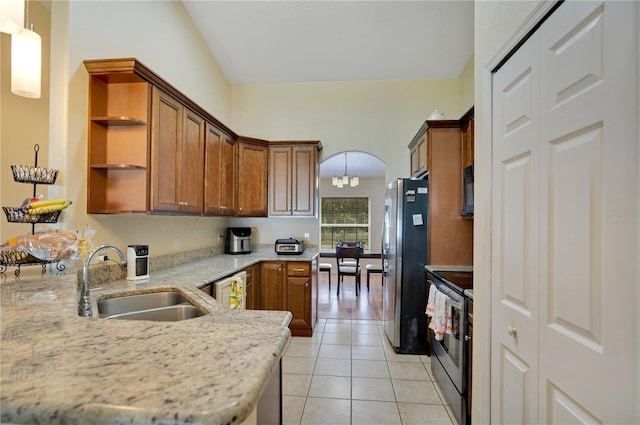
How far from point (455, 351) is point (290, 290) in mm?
1884

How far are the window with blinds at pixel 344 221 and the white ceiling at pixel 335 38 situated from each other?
15.8 ft

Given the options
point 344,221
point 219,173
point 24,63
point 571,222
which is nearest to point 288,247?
point 219,173

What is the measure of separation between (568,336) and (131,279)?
2.45 meters

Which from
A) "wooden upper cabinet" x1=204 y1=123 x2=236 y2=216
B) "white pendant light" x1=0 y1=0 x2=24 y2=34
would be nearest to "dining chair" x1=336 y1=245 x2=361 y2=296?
"wooden upper cabinet" x1=204 y1=123 x2=236 y2=216

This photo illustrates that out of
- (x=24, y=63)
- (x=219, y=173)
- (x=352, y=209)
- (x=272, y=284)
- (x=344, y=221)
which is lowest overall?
(x=272, y=284)

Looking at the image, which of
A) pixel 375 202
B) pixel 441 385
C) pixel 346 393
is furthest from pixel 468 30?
pixel 375 202

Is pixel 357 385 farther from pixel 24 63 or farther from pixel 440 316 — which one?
pixel 24 63

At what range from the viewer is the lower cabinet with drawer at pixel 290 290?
343 centimetres

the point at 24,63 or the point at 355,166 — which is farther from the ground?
the point at 355,166

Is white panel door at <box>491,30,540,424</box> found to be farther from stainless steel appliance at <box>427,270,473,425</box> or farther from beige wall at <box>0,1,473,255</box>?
beige wall at <box>0,1,473,255</box>

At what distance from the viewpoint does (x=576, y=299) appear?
905 millimetres

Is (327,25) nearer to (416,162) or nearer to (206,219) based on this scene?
(416,162)

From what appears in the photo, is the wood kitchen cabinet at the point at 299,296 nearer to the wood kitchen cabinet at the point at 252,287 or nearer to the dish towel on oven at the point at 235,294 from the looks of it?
the wood kitchen cabinet at the point at 252,287

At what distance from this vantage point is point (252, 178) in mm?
3777
